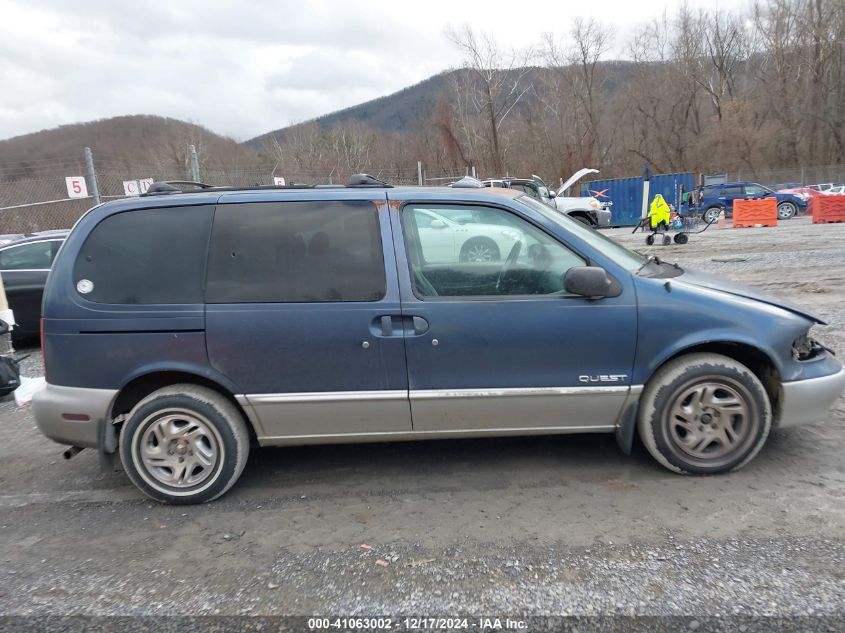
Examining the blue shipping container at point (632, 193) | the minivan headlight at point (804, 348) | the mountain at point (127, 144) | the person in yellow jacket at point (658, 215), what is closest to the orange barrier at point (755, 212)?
the blue shipping container at point (632, 193)

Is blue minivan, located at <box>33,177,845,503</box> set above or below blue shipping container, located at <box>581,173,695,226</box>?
below

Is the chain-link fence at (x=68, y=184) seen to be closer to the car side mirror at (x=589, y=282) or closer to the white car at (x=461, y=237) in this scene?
the white car at (x=461, y=237)

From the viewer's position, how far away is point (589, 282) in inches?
124

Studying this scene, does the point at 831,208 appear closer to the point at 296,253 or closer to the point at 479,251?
the point at 479,251

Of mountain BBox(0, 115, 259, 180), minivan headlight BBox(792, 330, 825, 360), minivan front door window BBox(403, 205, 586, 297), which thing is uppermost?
mountain BBox(0, 115, 259, 180)

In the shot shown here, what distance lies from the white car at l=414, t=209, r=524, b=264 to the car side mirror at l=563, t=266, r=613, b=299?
1.31 feet

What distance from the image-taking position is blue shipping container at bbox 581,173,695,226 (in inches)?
1061

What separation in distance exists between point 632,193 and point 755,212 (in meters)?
6.89

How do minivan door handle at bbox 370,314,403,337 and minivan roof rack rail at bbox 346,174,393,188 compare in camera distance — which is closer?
minivan door handle at bbox 370,314,403,337

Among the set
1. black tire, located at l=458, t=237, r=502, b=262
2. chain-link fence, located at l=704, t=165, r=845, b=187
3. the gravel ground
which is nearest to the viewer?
the gravel ground

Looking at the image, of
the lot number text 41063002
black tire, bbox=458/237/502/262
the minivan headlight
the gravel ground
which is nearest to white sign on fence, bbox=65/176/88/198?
the gravel ground

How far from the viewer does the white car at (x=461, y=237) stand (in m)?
3.35

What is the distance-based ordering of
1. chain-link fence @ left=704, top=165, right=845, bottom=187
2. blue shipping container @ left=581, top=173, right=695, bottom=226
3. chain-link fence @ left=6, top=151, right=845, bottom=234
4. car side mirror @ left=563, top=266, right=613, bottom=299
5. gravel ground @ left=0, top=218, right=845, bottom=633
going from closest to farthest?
gravel ground @ left=0, top=218, right=845, bottom=633 → car side mirror @ left=563, top=266, right=613, bottom=299 → chain-link fence @ left=6, top=151, right=845, bottom=234 → blue shipping container @ left=581, top=173, right=695, bottom=226 → chain-link fence @ left=704, top=165, right=845, bottom=187

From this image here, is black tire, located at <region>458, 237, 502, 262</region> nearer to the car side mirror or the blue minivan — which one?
the blue minivan
